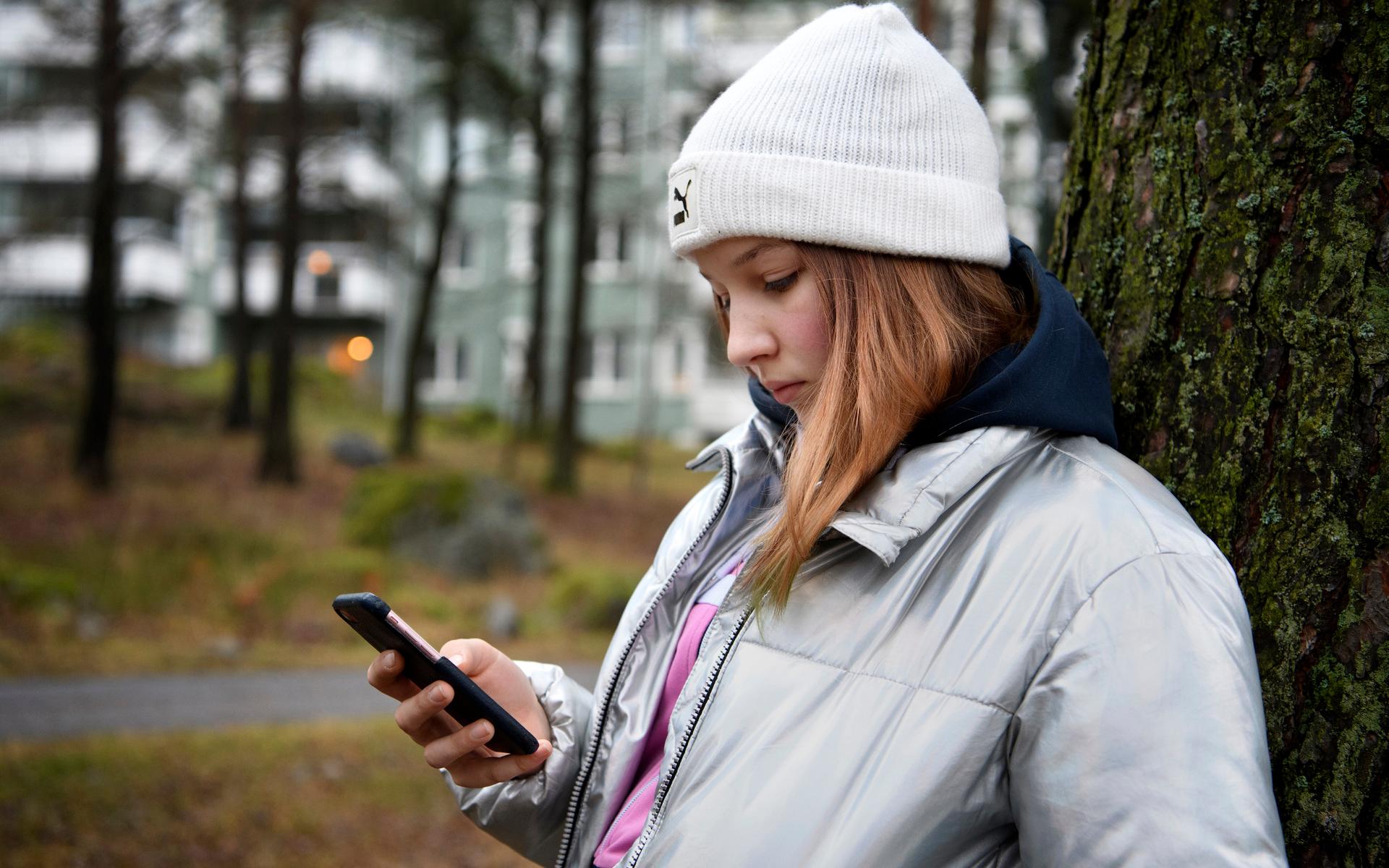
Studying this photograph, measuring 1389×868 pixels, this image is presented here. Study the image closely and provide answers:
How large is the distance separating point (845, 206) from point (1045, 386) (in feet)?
1.31

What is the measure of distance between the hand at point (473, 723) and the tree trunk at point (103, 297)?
1309cm

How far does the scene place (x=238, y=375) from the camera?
2028 cm

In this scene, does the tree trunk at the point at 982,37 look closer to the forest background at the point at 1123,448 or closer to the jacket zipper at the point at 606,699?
the forest background at the point at 1123,448

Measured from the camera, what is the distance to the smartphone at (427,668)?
180cm

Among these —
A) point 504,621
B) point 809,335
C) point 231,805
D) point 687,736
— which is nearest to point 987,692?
point 687,736

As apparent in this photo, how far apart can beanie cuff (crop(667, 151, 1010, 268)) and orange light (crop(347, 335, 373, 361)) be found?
35.8m

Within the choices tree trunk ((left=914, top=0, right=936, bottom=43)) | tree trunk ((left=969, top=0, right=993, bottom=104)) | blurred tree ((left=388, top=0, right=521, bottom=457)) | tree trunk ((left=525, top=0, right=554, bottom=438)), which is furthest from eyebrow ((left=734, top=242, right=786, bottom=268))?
tree trunk ((left=525, top=0, right=554, bottom=438))

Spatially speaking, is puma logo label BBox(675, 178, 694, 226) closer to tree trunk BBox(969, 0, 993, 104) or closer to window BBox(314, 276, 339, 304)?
tree trunk BBox(969, 0, 993, 104)

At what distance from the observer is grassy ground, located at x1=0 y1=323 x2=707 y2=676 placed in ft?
32.3

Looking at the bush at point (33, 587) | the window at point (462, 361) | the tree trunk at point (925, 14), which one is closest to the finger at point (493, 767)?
the bush at point (33, 587)

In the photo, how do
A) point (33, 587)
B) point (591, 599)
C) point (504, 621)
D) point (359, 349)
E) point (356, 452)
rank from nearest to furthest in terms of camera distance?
point (33, 587) < point (504, 621) < point (591, 599) < point (356, 452) < point (359, 349)

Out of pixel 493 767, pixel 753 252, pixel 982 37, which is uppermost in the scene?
pixel 982 37

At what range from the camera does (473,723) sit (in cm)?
205

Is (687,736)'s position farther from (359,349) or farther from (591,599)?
(359,349)
